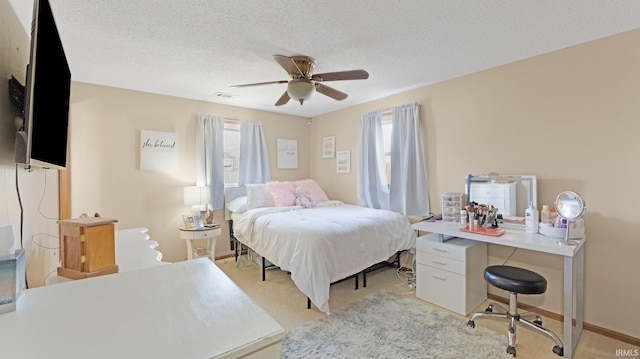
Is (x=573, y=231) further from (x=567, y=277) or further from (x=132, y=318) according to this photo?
(x=132, y=318)

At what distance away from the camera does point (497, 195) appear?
8.67ft

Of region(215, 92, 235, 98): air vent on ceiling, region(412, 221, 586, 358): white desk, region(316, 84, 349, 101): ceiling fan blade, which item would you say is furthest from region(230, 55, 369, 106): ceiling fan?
region(412, 221, 586, 358): white desk

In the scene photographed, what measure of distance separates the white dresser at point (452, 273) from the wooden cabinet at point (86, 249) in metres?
2.50

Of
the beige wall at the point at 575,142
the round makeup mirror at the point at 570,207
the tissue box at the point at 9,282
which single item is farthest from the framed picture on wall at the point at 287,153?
the tissue box at the point at 9,282

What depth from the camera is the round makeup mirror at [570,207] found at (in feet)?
6.26

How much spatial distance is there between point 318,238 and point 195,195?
77.7 inches

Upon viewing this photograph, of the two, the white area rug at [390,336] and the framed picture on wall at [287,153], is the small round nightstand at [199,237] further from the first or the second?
the white area rug at [390,336]

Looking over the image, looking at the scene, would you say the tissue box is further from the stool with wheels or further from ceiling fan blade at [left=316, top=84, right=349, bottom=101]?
the stool with wheels

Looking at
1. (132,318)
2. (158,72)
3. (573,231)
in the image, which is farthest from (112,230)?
(573,231)

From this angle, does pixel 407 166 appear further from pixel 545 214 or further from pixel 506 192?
pixel 545 214

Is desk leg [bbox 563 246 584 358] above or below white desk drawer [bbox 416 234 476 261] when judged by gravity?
below

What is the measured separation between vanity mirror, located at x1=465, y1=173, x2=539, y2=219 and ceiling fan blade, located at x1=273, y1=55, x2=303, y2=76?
2.09 m

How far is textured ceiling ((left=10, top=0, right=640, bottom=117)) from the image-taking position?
1702 mm

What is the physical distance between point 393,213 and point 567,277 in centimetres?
170
